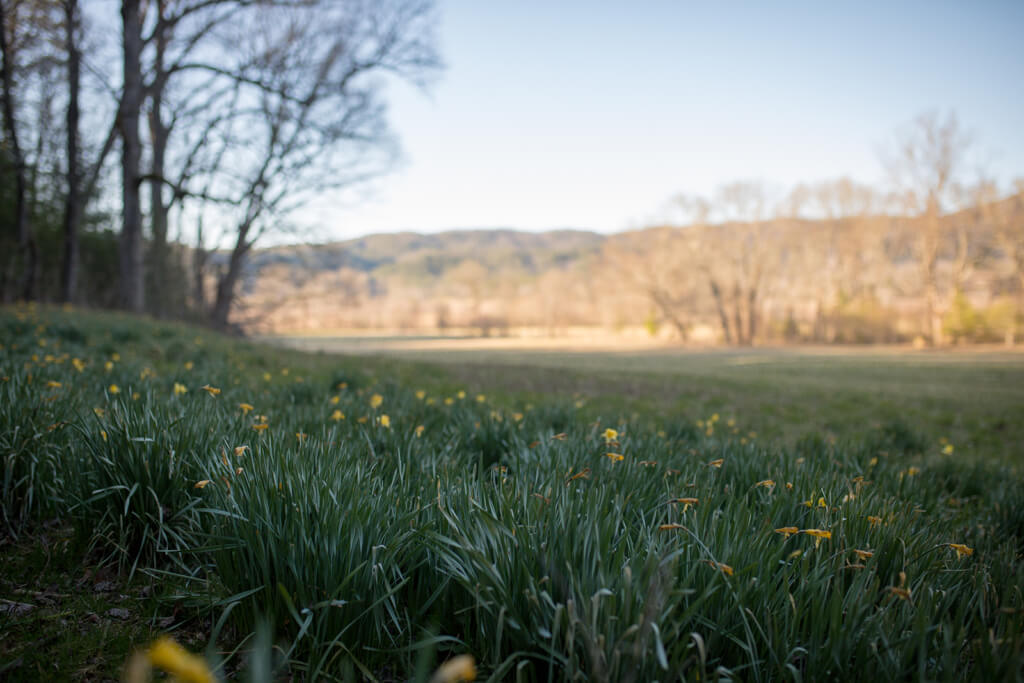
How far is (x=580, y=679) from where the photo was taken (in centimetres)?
114

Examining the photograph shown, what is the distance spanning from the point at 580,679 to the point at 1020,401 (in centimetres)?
1724

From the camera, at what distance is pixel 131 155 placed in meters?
13.3

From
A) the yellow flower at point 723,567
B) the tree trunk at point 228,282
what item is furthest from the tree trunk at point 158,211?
the yellow flower at point 723,567

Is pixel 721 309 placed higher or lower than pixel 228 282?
higher

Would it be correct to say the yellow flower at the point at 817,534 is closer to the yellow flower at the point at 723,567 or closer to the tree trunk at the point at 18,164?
the yellow flower at the point at 723,567

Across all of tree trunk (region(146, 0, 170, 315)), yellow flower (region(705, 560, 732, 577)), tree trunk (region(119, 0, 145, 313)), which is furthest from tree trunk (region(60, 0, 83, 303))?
yellow flower (region(705, 560, 732, 577))

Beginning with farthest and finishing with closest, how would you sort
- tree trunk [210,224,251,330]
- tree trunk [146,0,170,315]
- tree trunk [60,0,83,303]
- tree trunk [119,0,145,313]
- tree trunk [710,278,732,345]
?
1. tree trunk [710,278,732,345]
2. tree trunk [210,224,251,330]
3. tree trunk [146,0,170,315]
4. tree trunk [60,0,83,303]
5. tree trunk [119,0,145,313]

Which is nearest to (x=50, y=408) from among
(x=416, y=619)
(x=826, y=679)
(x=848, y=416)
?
(x=416, y=619)

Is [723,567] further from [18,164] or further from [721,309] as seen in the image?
[721,309]

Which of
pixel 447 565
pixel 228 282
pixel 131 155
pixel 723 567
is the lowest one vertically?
pixel 447 565

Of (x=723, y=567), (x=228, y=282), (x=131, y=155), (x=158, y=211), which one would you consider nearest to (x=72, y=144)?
(x=131, y=155)

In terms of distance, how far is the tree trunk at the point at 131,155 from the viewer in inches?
502

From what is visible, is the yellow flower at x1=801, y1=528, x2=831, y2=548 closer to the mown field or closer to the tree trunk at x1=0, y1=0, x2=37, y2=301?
the mown field

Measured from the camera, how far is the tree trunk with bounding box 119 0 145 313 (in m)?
12.7
